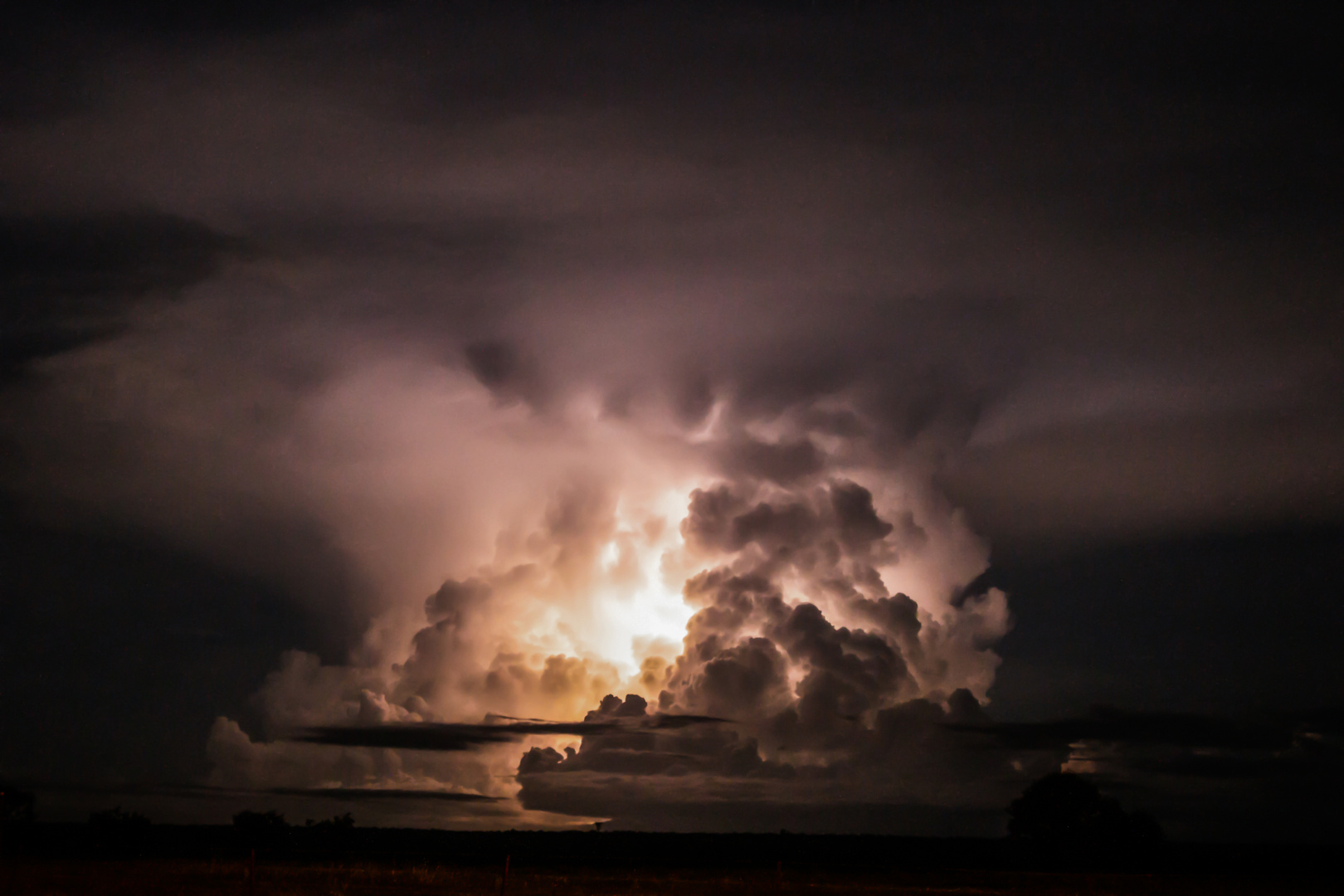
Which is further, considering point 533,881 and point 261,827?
point 261,827

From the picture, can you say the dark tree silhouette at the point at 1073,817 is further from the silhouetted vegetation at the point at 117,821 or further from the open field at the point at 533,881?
the silhouetted vegetation at the point at 117,821

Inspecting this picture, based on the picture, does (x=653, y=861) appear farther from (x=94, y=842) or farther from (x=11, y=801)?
(x=11, y=801)

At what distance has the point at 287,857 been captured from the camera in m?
74.8

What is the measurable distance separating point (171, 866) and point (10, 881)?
536 inches

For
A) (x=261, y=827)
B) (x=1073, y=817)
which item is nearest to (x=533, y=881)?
(x=261, y=827)

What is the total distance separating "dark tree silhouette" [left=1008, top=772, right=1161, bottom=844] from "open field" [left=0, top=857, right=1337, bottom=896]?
20.8 m

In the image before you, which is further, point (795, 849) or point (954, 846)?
point (954, 846)

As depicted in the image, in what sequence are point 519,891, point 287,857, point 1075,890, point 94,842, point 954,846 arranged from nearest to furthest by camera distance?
1. point 519,891
2. point 1075,890
3. point 287,857
4. point 94,842
5. point 954,846

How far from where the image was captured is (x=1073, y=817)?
3772 inches

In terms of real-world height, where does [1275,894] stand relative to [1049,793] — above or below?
below

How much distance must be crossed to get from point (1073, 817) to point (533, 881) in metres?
59.1

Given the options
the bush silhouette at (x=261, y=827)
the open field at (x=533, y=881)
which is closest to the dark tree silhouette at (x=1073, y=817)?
the open field at (x=533, y=881)

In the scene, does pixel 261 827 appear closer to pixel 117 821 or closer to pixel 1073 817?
pixel 117 821

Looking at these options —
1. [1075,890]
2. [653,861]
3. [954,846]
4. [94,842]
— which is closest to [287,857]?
[94,842]
